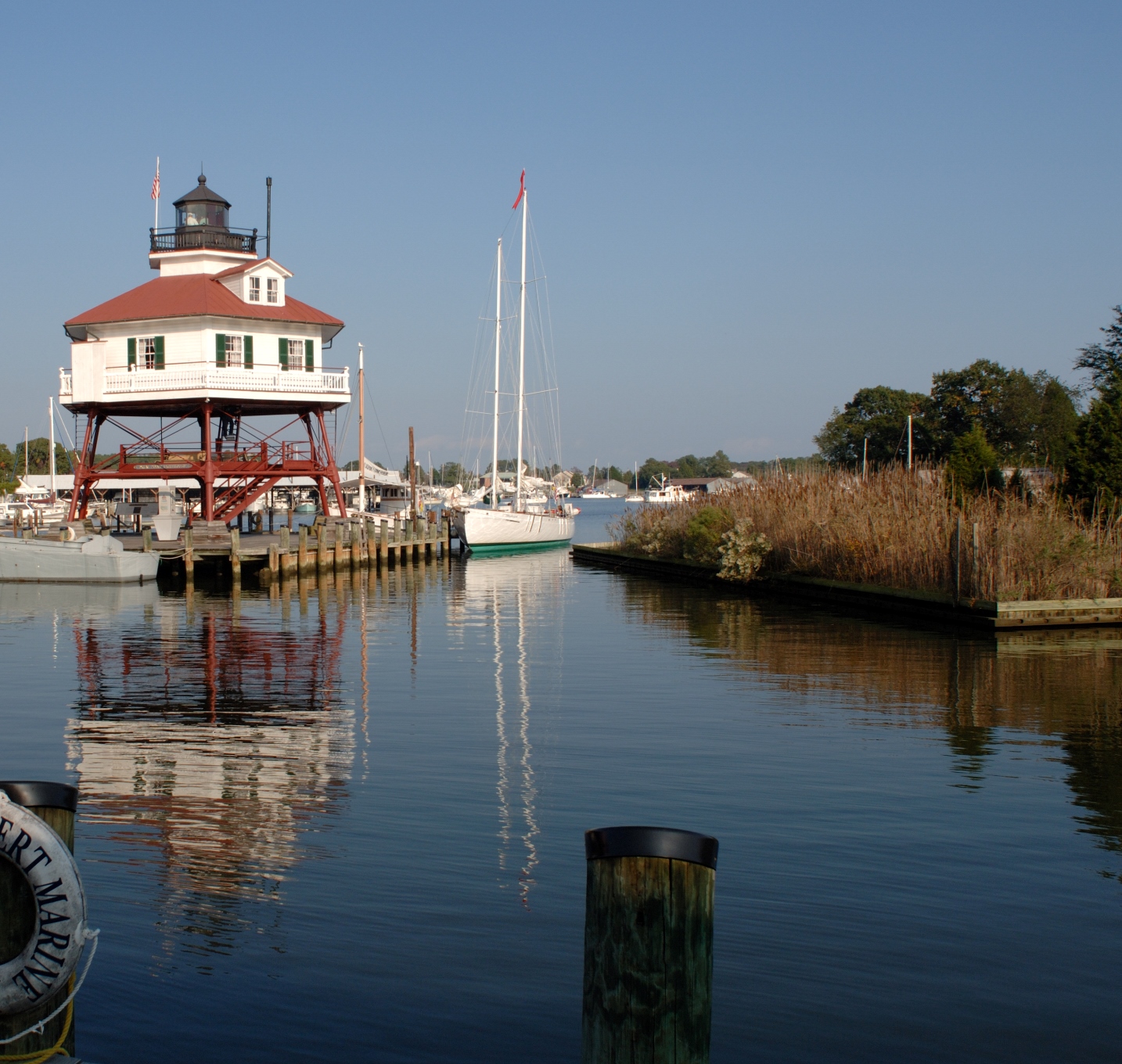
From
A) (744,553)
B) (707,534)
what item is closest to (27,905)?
(744,553)

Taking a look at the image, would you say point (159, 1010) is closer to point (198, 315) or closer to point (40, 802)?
point (40, 802)

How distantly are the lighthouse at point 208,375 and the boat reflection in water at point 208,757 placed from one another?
64.2ft

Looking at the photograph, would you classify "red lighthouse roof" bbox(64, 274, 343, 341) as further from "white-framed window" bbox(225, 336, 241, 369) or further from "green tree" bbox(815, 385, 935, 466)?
"green tree" bbox(815, 385, 935, 466)

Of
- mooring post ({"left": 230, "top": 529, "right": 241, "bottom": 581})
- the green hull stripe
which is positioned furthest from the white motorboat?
the green hull stripe

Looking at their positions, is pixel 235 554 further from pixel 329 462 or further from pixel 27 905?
pixel 27 905

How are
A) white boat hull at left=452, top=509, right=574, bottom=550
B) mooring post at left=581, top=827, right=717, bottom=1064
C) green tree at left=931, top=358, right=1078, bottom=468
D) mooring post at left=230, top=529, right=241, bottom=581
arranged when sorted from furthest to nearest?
green tree at left=931, top=358, right=1078, bottom=468
white boat hull at left=452, top=509, right=574, bottom=550
mooring post at left=230, top=529, right=241, bottom=581
mooring post at left=581, top=827, right=717, bottom=1064

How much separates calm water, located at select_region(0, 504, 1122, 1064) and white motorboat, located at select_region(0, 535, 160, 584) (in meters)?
17.3

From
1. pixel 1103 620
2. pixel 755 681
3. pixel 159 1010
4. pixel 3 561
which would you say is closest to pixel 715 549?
pixel 1103 620

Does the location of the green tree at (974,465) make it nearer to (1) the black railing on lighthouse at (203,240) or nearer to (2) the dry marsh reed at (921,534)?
(2) the dry marsh reed at (921,534)

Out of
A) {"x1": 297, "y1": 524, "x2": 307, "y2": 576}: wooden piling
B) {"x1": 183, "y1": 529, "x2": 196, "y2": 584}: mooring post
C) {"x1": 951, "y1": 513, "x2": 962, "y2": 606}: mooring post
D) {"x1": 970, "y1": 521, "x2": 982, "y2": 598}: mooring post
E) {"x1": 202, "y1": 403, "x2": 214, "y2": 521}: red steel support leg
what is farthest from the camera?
{"x1": 202, "y1": 403, "x2": 214, "y2": 521}: red steel support leg

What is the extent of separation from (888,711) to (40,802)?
11908 millimetres

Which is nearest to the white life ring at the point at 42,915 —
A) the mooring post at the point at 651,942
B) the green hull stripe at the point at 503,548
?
the mooring post at the point at 651,942

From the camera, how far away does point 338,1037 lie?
5.87 meters

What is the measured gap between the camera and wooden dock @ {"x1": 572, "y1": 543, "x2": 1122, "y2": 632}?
23.0 meters
